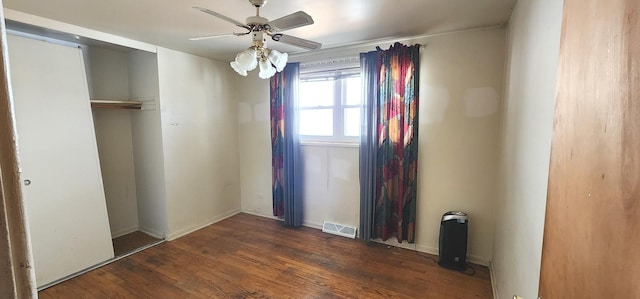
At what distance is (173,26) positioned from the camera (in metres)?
2.50

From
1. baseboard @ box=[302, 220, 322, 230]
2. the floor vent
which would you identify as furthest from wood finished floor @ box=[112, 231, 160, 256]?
the floor vent

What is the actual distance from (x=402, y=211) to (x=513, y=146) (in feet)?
4.70

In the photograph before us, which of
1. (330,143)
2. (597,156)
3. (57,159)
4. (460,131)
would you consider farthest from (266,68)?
(57,159)

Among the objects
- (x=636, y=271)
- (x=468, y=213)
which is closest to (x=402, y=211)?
(x=468, y=213)

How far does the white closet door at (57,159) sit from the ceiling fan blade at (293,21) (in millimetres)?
2292

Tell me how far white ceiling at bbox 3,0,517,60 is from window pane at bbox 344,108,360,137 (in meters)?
0.85

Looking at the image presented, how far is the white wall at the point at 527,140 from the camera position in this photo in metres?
1.16

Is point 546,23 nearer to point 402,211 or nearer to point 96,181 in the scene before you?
point 402,211

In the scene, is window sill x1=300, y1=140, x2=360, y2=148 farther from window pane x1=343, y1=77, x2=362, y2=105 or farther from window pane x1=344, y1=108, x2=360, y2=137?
window pane x1=343, y1=77, x2=362, y2=105

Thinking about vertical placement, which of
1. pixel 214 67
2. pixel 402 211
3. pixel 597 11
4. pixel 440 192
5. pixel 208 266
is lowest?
pixel 208 266

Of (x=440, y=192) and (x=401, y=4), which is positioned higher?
(x=401, y=4)

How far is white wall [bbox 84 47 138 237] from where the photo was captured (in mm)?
3240

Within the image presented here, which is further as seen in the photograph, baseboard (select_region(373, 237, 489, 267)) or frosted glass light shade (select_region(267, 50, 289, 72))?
baseboard (select_region(373, 237, 489, 267))

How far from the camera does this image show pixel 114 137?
3.42 metres
